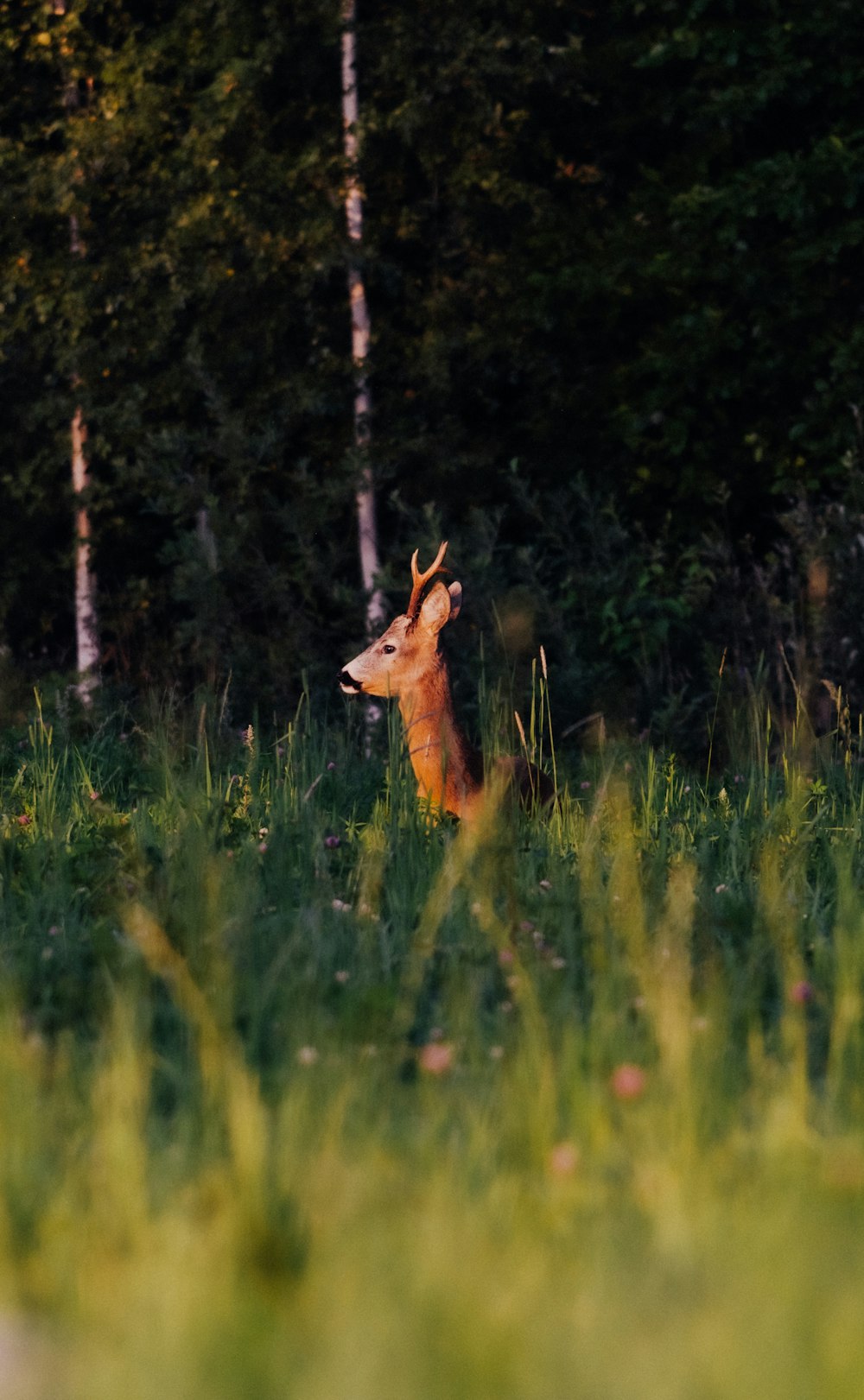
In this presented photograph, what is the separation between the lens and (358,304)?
15461 millimetres

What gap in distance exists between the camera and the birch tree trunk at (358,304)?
49.6 feet

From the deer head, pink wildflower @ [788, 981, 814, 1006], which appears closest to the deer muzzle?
the deer head

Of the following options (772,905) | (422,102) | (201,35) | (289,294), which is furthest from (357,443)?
(772,905)

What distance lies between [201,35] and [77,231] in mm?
2006

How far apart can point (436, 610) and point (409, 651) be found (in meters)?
0.20

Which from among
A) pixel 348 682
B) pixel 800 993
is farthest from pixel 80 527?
pixel 800 993

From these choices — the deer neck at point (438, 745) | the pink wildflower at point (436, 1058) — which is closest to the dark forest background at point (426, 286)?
the deer neck at point (438, 745)

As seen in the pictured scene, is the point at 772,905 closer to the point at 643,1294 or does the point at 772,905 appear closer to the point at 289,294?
the point at 643,1294

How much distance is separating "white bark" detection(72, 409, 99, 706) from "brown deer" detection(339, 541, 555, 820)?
9.37 metres

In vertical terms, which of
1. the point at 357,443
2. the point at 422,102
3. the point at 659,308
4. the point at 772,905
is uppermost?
the point at 422,102

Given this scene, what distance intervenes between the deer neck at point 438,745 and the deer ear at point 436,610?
14 centimetres

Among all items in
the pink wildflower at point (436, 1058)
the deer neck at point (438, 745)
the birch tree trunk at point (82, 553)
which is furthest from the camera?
the birch tree trunk at point (82, 553)

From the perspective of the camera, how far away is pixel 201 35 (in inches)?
643

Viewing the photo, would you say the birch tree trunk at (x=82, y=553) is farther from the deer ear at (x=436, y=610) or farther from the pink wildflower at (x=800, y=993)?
the pink wildflower at (x=800, y=993)
